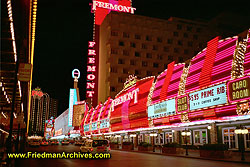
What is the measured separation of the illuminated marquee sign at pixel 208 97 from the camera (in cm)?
2567

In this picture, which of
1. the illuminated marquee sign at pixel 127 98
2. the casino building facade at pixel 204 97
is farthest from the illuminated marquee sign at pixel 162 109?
the illuminated marquee sign at pixel 127 98

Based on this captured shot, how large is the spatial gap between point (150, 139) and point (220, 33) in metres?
64.4

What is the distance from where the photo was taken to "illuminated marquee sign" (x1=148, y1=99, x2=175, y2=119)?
34588 mm

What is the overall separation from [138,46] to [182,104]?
2365 inches

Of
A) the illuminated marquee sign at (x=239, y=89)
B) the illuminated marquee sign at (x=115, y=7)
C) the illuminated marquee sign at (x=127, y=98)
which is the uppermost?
the illuminated marquee sign at (x=115, y=7)

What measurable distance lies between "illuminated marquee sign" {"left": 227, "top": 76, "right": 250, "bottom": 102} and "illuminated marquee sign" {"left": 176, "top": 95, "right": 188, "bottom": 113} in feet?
23.5

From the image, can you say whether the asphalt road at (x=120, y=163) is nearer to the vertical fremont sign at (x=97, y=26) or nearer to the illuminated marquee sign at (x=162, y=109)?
the illuminated marquee sign at (x=162, y=109)

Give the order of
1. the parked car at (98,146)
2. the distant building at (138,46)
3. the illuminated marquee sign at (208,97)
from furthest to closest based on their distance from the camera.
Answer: the distant building at (138,46), the parked car at (98,146), the illuminated marquee sign at (208,97)

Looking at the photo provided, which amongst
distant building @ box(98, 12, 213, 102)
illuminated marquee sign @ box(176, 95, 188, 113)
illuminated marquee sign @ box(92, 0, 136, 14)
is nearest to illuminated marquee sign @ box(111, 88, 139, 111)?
illuminated marquee sign @ box(176, 95, 188, 113)

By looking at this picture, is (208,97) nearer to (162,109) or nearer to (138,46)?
(162,109)

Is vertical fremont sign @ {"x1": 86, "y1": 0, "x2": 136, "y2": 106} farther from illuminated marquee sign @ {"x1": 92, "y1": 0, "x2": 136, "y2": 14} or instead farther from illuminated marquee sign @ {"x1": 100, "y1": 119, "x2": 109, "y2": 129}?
illuminated marquee sign @ {"x1": 100, "y1": 119, "x2": 109, "y2": 129}

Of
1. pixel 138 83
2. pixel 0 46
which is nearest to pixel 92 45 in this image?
pixel 138 83

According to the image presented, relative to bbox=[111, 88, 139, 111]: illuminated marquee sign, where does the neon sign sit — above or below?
above

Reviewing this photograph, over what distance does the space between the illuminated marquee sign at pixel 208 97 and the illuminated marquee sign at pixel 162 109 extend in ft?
14.0
